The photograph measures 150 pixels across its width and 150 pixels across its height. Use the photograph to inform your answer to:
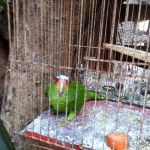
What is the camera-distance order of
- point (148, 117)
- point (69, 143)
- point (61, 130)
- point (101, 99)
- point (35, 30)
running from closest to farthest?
point (69, 143)
point (61, 130)
point (35, 30)
point (148, 117)
point (101, 99)

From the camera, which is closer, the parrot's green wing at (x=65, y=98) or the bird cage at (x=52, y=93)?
the bird cage at (x=52, y=93)

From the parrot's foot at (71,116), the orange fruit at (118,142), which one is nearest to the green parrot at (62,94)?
the parrot's foot at (71,116)

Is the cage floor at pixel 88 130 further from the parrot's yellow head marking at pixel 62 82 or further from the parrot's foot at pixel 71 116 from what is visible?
the parrot's yellow head marking at pixel 62 82

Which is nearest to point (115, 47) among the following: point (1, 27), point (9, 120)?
point (9, 120)

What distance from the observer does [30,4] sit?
4.00 feet

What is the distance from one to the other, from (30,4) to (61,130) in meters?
0.70

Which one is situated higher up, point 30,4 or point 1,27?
point 30,4

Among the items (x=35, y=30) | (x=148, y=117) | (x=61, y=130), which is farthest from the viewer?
(x=148, y=117)

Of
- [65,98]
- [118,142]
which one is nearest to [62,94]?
[65,98]

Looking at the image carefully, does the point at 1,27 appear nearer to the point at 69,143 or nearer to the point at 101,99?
the point at 101,99

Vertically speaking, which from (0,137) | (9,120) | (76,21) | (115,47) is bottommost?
(9,120)

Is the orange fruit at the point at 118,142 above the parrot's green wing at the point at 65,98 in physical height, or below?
below

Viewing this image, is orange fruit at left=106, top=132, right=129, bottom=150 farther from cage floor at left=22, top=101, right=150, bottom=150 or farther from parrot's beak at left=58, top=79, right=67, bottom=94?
parrot's beak at left=58, top=79, right=67, bottom=94

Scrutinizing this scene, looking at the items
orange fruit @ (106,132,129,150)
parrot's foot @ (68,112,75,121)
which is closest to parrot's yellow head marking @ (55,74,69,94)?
parrot's foot @ (68,112,75,121)
